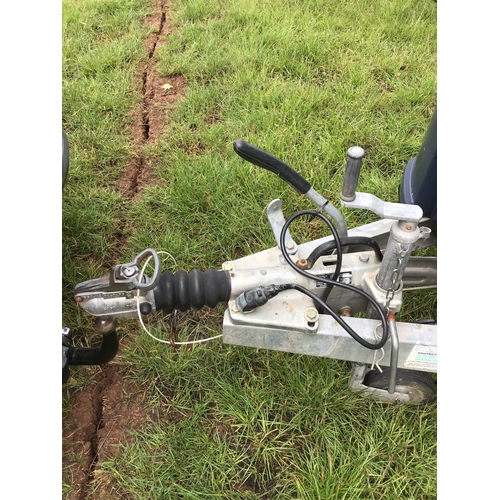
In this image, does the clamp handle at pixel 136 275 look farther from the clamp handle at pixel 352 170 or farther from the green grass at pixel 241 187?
the green grass at pixel 241 187

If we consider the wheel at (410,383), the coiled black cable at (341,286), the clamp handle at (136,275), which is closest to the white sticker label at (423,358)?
the coiled black cable at (341,286)

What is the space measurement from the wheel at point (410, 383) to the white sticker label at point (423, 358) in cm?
23

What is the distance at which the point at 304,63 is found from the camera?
327 cm

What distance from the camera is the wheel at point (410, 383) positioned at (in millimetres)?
1650

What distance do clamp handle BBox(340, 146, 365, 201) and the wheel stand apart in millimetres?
797

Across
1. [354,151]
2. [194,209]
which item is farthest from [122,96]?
[354,151]

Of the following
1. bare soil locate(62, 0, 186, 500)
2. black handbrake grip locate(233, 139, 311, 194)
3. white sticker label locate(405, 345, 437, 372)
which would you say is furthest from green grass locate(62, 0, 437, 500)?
black handbrake grip locate(233, 139, 311, 194)

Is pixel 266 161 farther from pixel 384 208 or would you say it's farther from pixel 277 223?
pixel 384 208

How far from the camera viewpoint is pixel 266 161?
134 centimetres

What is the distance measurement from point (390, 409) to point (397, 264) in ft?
2.34

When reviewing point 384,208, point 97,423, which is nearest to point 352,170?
point 384,208

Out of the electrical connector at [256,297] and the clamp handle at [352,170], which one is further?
the electrical connector at [256,297]

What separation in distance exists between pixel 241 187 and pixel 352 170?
143 cm

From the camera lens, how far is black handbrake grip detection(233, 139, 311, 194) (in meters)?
1.29
